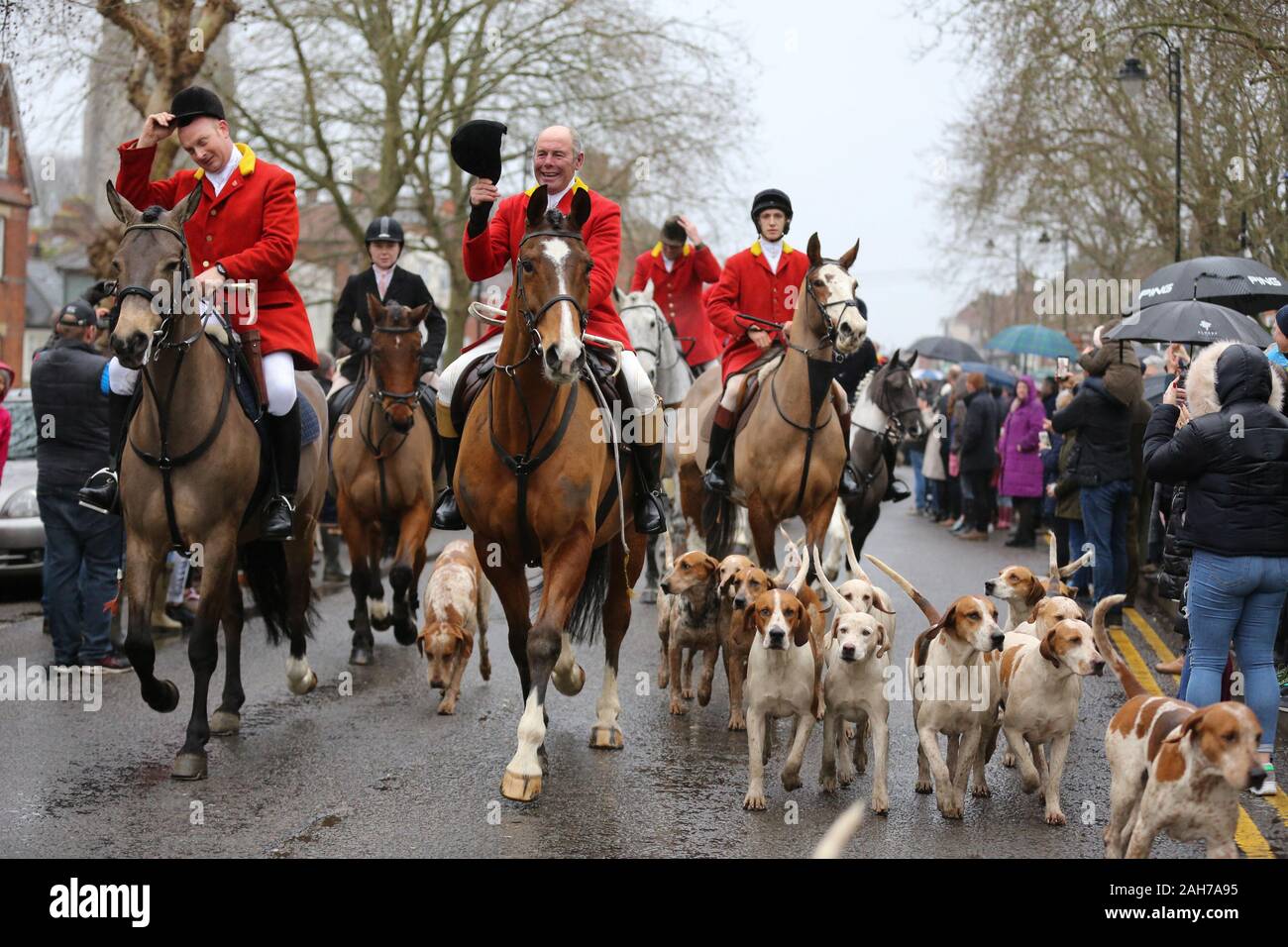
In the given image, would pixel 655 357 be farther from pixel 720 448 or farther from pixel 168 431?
pixel 168 431

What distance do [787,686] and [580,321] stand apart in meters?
2.02

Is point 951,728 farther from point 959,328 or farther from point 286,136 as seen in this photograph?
point 959,328

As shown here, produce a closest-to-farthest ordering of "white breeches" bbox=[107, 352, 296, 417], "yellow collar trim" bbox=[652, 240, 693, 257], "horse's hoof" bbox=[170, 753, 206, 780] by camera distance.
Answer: "horse's hoof" bbox=[170, 753, 206, 780] < "white breeches" bbox=[107, 352, 296, 417] < "yellow collar trim" bbox=[652, 240, 693, 257]

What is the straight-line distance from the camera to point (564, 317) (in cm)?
657

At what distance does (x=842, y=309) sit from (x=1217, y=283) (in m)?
4.14

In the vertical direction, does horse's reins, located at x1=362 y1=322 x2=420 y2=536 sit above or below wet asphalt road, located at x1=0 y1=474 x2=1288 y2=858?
above

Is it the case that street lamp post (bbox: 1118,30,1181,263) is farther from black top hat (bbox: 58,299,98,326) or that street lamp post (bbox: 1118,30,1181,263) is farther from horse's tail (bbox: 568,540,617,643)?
horse's tail (bbox: 568,540,617,643)

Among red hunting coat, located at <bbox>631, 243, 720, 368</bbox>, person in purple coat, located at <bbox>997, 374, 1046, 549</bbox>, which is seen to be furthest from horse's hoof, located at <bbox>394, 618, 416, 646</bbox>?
person in purple coat, located at <bbox>997, 374, 1046, 549</bbox>

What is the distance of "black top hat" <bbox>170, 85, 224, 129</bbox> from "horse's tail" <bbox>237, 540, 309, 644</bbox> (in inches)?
99.9

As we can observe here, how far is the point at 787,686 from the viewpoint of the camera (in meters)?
7.32

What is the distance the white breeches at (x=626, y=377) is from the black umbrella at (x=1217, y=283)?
216 inches

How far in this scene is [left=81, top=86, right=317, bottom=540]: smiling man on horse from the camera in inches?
326

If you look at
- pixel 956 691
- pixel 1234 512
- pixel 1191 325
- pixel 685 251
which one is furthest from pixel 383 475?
pixel 1234 512
